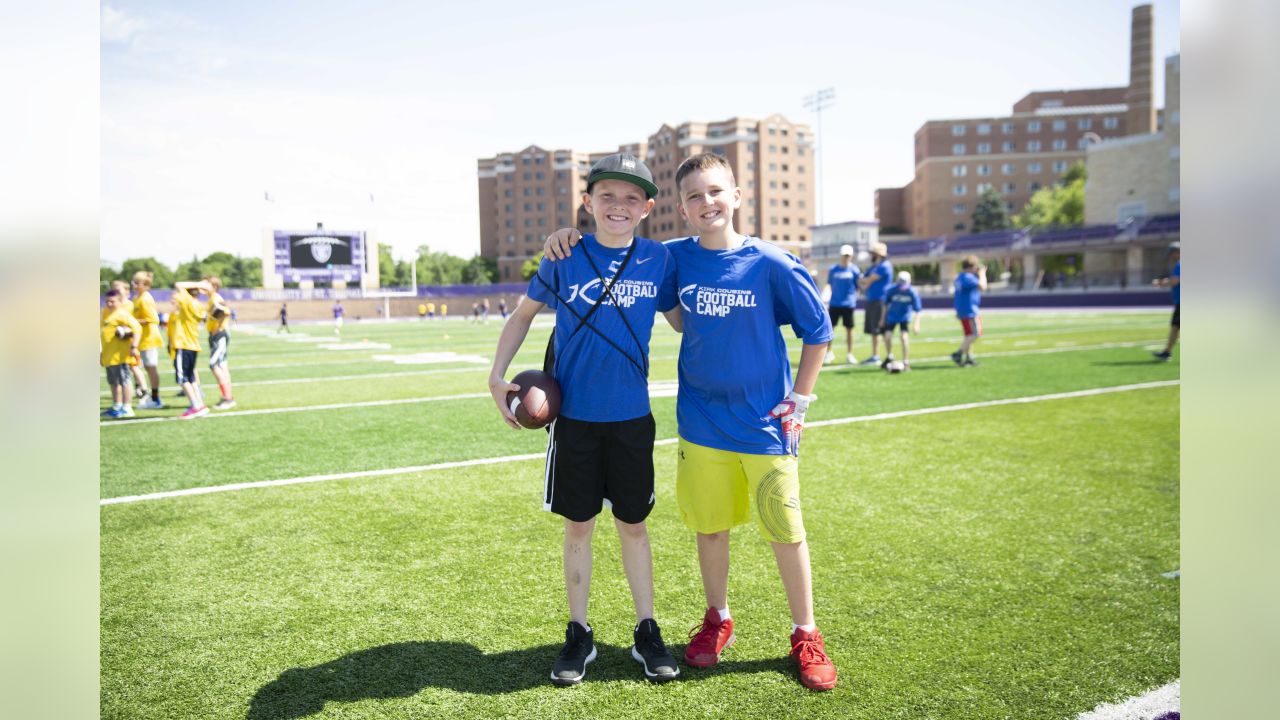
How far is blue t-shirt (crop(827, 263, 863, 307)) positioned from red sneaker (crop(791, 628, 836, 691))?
11579mm

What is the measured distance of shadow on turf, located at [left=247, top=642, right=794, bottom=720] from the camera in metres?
2.95

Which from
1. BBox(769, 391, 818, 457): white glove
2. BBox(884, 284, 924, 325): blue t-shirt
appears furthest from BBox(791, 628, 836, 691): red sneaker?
BBox(884, 284, 924, 325): blue t-shirt

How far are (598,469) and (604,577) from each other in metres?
1.19

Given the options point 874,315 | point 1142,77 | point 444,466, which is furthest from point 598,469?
point 1142,77

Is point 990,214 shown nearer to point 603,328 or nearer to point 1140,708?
point 1140,708

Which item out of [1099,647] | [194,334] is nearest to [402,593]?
[1099,647]

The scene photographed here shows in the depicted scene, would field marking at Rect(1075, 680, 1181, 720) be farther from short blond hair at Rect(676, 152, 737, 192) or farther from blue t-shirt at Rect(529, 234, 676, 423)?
short blond hair at Rect(676, 152, 737, 192)

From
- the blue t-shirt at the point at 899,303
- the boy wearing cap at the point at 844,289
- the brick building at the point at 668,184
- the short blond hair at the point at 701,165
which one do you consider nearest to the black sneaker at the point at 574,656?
the short blond hair at the point at 701,165

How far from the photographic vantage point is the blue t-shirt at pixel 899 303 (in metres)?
13.5

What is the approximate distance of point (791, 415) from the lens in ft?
10.4

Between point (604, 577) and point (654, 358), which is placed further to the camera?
point (654, 358)

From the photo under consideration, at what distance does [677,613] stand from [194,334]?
956 centimetres
